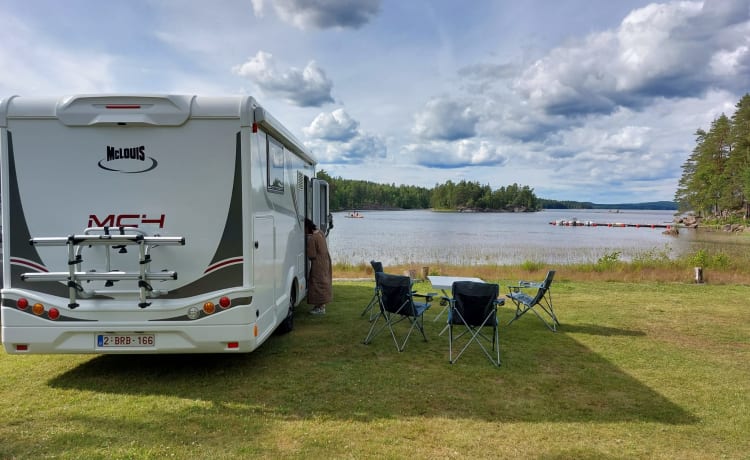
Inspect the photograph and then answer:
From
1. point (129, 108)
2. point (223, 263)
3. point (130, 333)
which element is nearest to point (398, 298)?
point (223, 263)

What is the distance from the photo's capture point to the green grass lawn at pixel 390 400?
10.8 ft

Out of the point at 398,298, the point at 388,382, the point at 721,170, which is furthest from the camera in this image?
the point at 721,170

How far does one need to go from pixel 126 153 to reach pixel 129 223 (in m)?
0.62

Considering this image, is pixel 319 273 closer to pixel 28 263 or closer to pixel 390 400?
pixel 390 400

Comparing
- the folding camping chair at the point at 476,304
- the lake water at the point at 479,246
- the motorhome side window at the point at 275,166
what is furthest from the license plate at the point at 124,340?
the lake water at the point at 479,246

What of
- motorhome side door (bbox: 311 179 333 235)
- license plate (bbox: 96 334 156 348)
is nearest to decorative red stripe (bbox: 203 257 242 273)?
license plate (bbox: 96 334 156 348)

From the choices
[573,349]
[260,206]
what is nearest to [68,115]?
[260,206]

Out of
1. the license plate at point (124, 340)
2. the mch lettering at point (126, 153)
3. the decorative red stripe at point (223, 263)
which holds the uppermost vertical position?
the mch lettering at point (126, 153)

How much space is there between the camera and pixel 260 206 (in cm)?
447

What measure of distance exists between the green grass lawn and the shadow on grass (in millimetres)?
20

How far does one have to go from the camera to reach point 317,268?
722 cm

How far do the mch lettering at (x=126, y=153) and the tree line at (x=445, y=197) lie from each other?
98652mm

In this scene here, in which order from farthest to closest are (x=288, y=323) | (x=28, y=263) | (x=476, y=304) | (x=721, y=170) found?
(x=721, y=170) → (x=288, y=323) → (x=476, y=304) → (x=28, y=263)

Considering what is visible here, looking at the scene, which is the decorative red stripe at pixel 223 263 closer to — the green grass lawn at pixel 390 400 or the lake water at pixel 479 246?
the green grass lawn at pixel 390 400
